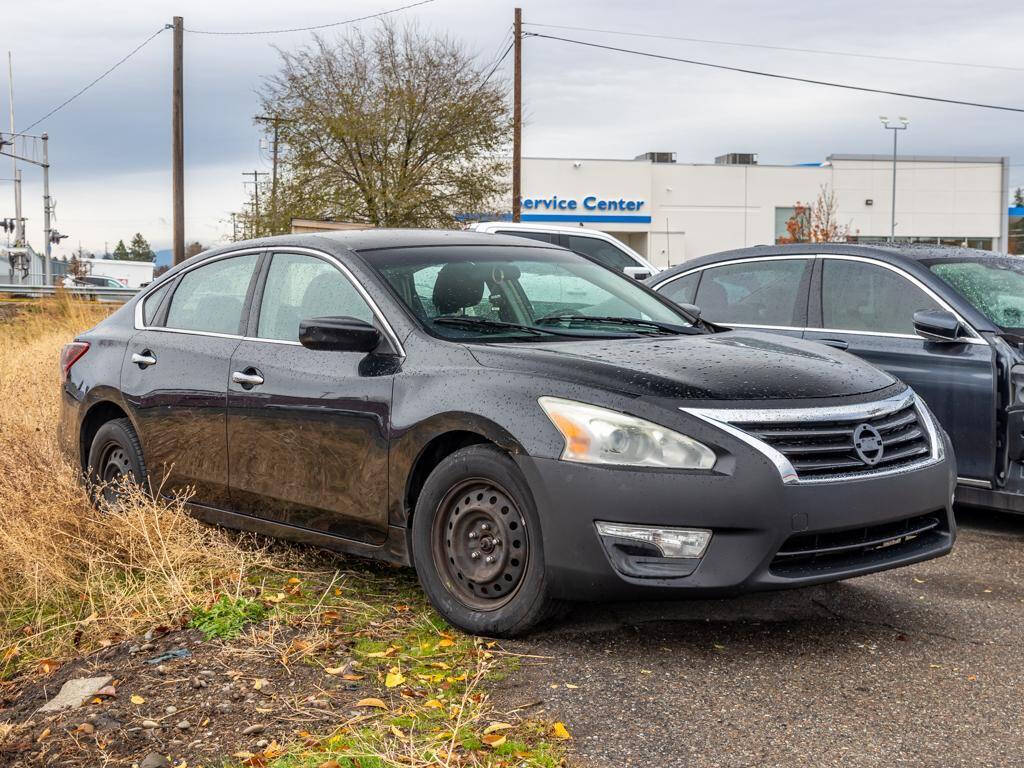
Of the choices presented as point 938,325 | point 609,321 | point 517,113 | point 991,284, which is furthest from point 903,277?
point 517,113

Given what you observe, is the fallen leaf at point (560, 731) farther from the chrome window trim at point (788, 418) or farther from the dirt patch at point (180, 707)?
the chrome window trim at point (788, 418)

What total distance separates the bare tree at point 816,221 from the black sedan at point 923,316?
148ft

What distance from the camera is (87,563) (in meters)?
5.85

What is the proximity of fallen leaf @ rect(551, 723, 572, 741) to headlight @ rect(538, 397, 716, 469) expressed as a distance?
888mm

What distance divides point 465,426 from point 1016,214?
82338mm

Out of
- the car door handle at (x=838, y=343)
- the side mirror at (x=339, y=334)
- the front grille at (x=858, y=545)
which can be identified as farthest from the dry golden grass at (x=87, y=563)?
the car door handle at (x=838, y=343)

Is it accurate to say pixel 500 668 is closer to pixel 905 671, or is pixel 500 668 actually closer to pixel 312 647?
pixel 312 647

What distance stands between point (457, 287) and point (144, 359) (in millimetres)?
1893

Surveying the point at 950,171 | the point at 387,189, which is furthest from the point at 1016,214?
the point at 387,189

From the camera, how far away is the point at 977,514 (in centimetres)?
723

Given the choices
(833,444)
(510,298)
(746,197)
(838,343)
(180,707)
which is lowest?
(180,707)

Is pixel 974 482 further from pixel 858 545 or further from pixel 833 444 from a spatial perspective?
pixel 833 444

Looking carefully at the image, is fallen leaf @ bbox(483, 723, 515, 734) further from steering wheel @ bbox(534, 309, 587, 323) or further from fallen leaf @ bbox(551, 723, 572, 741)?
steering wheel @ bbox(534, 309, 587, 323)

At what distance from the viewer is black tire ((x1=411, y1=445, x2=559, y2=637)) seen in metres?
4.26
